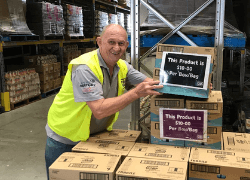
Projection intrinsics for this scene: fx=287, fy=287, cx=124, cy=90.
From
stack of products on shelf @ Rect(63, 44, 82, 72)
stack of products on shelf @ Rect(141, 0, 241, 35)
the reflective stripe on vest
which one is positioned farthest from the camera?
stack of products on shelf @ Rect(63, 44, 82, 72)

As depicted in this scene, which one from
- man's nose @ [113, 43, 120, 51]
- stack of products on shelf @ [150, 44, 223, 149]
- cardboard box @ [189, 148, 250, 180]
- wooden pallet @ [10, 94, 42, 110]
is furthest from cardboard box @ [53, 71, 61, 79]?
cardboard box @ [189, 148, 250, 180]

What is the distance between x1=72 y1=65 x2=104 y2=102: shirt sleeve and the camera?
2.09 metres

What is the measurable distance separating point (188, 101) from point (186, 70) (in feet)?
0.74

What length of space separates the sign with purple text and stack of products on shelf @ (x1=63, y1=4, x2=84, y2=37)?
7.64 meters

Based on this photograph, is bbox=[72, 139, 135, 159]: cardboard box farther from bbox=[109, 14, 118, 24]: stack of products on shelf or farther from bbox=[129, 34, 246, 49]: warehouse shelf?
bbox=[109, 14, 118, 24]: stack of products on shelf

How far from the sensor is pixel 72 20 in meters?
9.31

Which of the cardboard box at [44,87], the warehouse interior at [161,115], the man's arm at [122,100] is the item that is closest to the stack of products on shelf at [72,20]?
the cardboard box at [44,87]

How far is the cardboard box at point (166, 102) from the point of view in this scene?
82.9 inches

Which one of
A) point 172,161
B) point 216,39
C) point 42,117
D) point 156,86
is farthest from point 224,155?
point 42,117

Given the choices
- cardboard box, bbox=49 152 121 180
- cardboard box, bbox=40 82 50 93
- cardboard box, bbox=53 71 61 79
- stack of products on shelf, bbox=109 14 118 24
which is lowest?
cardboard box, bbox=40 82 50 93

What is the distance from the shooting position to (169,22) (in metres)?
3.24

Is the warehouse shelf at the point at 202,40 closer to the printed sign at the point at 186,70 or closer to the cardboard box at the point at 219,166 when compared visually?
the printed sign at the point at 186,70

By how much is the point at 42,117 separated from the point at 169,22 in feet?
13.7

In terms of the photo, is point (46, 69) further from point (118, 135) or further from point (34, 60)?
point (118, 135)
